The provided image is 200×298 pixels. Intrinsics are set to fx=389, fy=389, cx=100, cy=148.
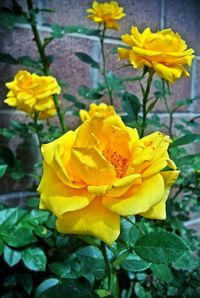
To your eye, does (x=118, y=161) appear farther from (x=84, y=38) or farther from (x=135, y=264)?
(x=84, y=38)

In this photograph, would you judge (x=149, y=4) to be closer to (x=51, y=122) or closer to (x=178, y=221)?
(x=51, y=122)

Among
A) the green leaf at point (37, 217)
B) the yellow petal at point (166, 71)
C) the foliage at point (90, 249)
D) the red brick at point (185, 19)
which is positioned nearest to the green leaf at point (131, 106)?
the foliage at point (90, 249)

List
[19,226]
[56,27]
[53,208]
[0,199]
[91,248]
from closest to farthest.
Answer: [53,208], [91,248], [19,226], [56,27], [0,199]

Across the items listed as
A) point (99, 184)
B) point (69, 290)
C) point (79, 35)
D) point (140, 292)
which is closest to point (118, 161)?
point (99, 184)

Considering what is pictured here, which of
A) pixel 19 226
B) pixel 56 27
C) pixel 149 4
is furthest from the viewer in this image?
pixel 149 4

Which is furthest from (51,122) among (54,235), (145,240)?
(145,240)
